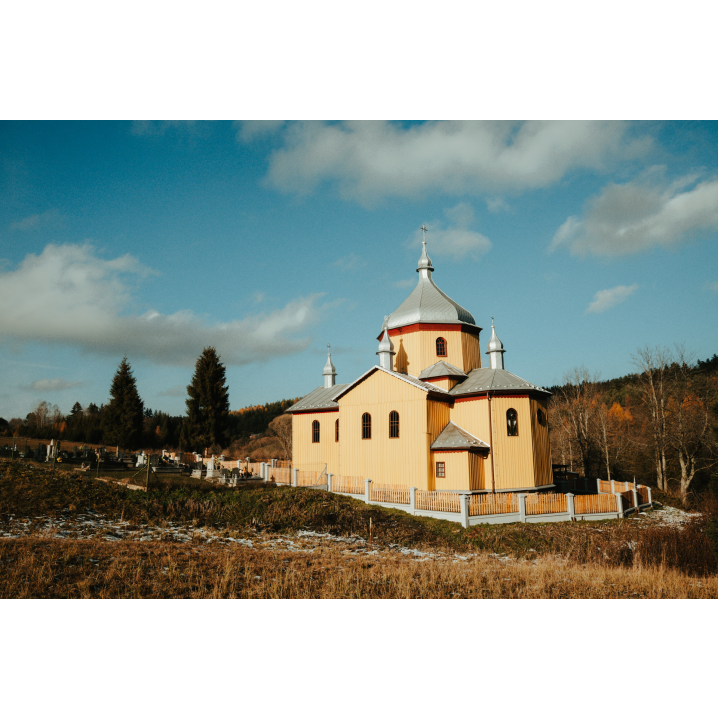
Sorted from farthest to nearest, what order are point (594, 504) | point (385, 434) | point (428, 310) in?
point (428, 310) → point (385, 434) → point (594, 504)

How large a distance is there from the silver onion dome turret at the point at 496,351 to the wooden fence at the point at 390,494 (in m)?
7.52

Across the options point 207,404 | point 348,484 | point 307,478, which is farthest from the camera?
point 207,404

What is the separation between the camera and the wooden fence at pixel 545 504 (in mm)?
16359

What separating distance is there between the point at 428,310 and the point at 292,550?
1450cm

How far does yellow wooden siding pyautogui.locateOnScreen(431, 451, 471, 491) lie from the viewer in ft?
60.1

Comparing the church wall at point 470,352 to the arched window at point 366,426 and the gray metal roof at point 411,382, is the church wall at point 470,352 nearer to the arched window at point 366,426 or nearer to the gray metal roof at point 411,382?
the gray metal roof at point 411,382

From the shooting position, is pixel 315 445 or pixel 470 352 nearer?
pixel 470 352

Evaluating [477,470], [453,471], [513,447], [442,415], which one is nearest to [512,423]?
[513,447]

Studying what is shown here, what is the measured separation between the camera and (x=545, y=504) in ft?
54.3

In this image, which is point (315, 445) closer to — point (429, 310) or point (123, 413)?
point (429, 310)

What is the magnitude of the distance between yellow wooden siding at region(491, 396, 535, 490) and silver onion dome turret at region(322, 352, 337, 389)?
34.1 ft

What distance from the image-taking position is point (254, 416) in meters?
82.6

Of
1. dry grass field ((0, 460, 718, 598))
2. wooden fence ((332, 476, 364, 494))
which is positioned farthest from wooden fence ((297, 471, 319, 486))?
dry grass field ((0, 460, 718, 598))

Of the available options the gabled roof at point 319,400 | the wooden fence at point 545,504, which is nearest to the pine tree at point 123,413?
the gabled roof at point 319,400
